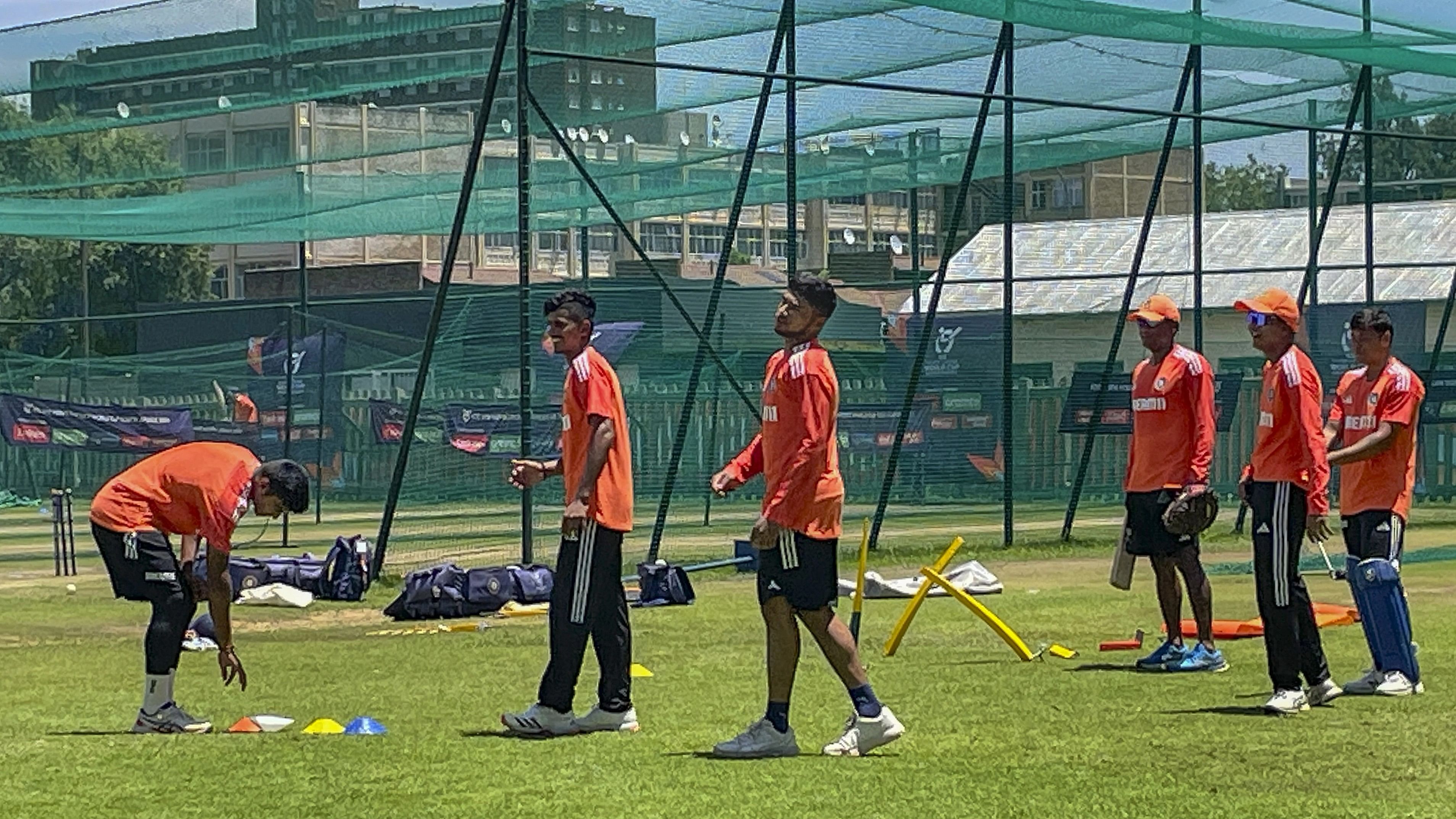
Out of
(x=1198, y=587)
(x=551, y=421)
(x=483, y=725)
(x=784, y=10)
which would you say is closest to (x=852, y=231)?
(x=784, y=10)

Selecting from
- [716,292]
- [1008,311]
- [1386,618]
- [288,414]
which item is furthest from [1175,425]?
[288,414]

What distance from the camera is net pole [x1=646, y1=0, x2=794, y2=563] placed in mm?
18969

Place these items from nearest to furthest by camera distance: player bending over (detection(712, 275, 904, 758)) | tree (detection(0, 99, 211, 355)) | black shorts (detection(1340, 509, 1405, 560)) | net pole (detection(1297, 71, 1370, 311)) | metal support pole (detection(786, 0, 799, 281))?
1. player bending over (detection(712, 275, 904, 758))
2. black shorts (detection(1340, 509, 1405, 560))
3. metal support pole (detection(786, 0, 799, 281))
4. tree (detection(0, 99, 211, 355))
5. net pole (detection(1297, 71, 1370, 311))

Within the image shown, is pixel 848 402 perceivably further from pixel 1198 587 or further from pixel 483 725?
pixel 483 725

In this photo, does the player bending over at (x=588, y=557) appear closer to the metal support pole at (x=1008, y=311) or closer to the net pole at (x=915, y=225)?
the metal support pole at (x=1008, y=311)

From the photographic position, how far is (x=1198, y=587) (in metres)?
12.1

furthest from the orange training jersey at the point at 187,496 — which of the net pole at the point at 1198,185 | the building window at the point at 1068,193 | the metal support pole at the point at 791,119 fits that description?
the building window at the point at 1068,193

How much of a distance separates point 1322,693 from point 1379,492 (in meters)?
1.36

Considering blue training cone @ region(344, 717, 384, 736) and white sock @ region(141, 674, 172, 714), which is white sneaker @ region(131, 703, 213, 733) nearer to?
white sock @ region(141, 674, 172, 714)

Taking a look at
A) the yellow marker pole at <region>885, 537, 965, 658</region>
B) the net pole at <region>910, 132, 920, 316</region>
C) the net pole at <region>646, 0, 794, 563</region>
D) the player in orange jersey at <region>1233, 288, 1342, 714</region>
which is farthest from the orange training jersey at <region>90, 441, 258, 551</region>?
the net pole at <region>910, 132, 920, 316</region>

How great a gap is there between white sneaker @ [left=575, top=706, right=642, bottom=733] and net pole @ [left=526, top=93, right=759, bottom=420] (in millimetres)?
7717

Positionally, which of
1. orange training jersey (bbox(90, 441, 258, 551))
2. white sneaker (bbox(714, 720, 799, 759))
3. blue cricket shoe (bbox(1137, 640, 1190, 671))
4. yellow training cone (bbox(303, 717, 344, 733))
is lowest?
blue cricket shoe (bbox(1137, 640, 1190, 671))

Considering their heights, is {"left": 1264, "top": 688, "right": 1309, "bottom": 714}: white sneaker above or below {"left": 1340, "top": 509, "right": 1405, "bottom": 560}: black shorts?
below

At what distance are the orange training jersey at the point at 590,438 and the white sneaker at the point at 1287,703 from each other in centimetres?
296
